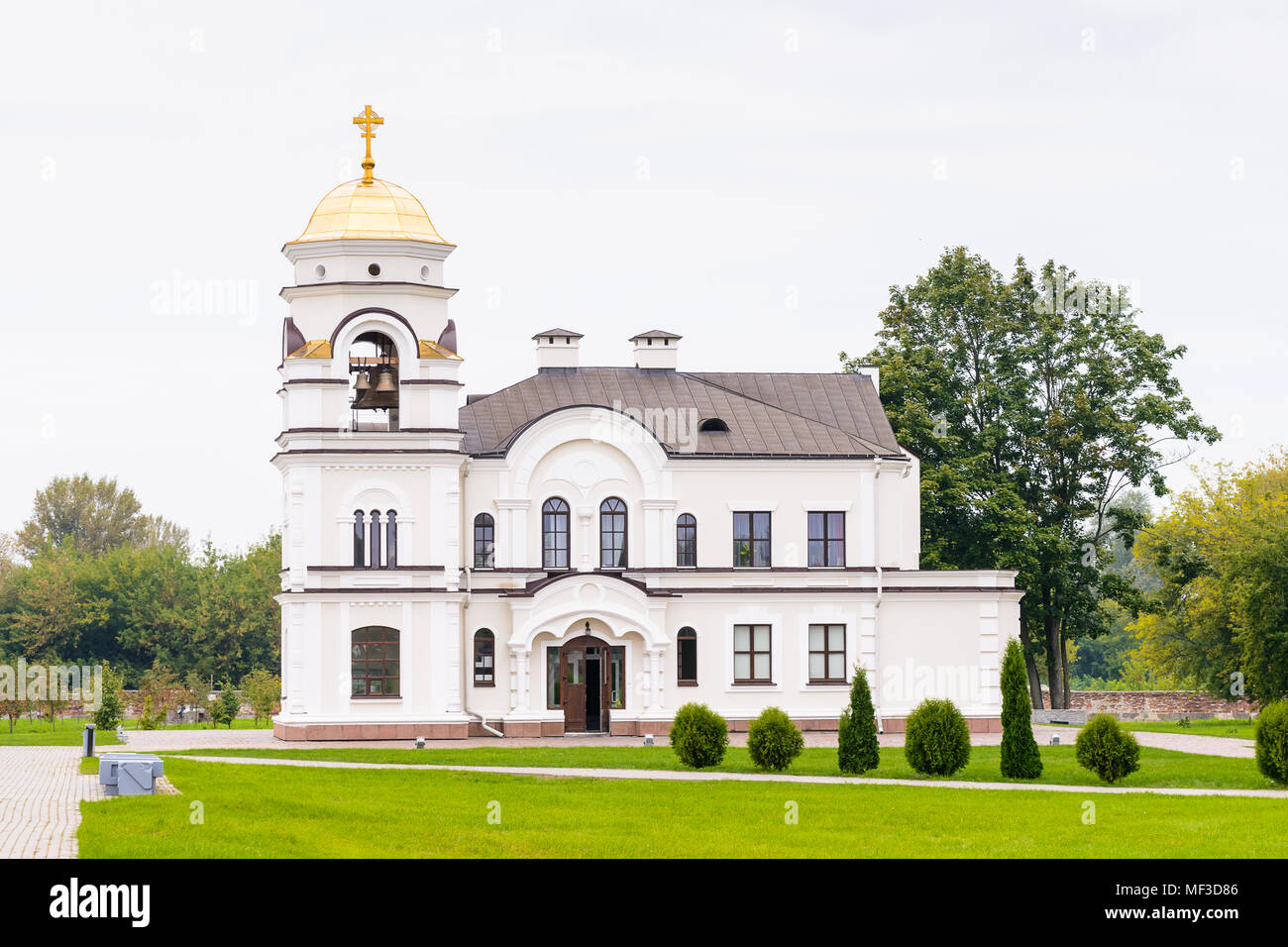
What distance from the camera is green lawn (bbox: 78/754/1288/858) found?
21375mm

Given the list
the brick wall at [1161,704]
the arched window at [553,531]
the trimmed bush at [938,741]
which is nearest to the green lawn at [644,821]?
the trimmed bush at [938,741]

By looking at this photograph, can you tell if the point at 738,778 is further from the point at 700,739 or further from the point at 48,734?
the point at 48,734

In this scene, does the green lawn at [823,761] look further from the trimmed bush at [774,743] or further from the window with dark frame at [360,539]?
the window with dark frame at [360,539]

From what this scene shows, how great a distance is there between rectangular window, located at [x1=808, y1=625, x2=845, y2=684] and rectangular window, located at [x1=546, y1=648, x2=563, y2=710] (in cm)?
683

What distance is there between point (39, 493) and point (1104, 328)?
214 feet

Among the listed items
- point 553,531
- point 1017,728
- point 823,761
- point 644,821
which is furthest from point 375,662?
point 644,821

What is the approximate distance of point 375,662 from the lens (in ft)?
149

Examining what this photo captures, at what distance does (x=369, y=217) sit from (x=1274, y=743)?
26.4m

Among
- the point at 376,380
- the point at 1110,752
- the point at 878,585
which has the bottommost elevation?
the point at 1110,752

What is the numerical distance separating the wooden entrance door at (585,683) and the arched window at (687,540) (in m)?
3.29

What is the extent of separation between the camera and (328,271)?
4631 centimetres

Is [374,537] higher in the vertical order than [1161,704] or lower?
higher
